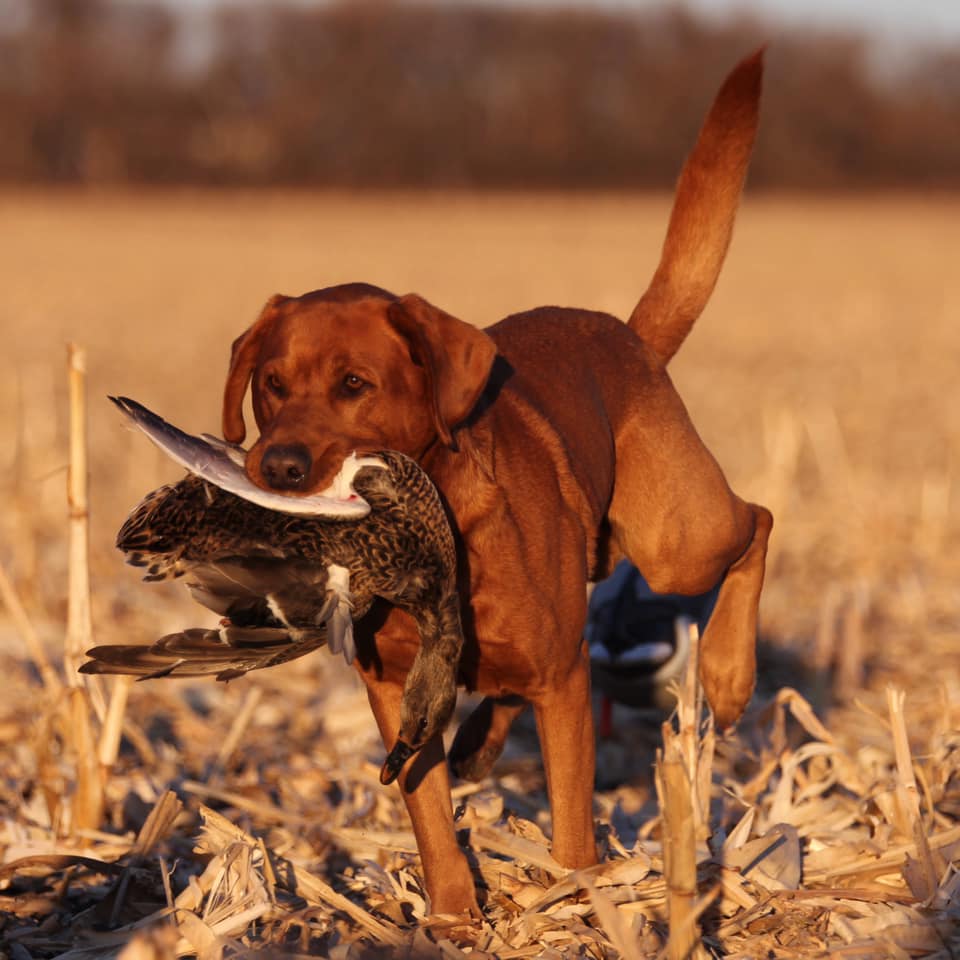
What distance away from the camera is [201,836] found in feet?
12.8

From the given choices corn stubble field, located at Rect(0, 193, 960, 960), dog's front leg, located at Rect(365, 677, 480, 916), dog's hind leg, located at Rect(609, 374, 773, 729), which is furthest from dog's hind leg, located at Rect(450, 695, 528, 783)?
dog's front leg, located at Rect(365, 677, 480, 916)

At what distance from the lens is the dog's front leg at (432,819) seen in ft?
11.5

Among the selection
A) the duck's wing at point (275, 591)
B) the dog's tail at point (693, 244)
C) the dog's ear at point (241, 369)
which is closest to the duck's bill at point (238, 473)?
the duck's wing at point (275, 591)

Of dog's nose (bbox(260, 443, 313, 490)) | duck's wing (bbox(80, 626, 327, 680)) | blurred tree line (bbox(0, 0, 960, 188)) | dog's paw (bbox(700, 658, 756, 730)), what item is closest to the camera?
duck's wing (bbox(80, 626, 327, 680))

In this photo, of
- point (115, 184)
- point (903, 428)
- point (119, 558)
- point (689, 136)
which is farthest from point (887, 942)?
point (689, 136)

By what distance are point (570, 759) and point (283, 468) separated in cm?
109

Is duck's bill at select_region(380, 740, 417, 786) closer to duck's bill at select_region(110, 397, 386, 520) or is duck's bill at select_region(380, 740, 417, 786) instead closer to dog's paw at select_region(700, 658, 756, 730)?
duck's bill at select_region(110, 397, 386, 520)

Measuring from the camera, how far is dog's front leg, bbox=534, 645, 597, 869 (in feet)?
11.5

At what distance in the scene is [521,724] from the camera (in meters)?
5.43

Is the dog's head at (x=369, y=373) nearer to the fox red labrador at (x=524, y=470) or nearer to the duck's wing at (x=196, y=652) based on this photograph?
the fox red labrador at (x=524, y=470)

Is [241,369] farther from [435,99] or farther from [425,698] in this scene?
[435,99]

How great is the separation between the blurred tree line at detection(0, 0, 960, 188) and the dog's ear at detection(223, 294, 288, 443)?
41.5 meters

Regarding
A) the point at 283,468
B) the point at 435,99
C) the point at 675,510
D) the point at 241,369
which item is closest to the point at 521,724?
the point at 675,510

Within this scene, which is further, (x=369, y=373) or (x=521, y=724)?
(x=521, y=724)
